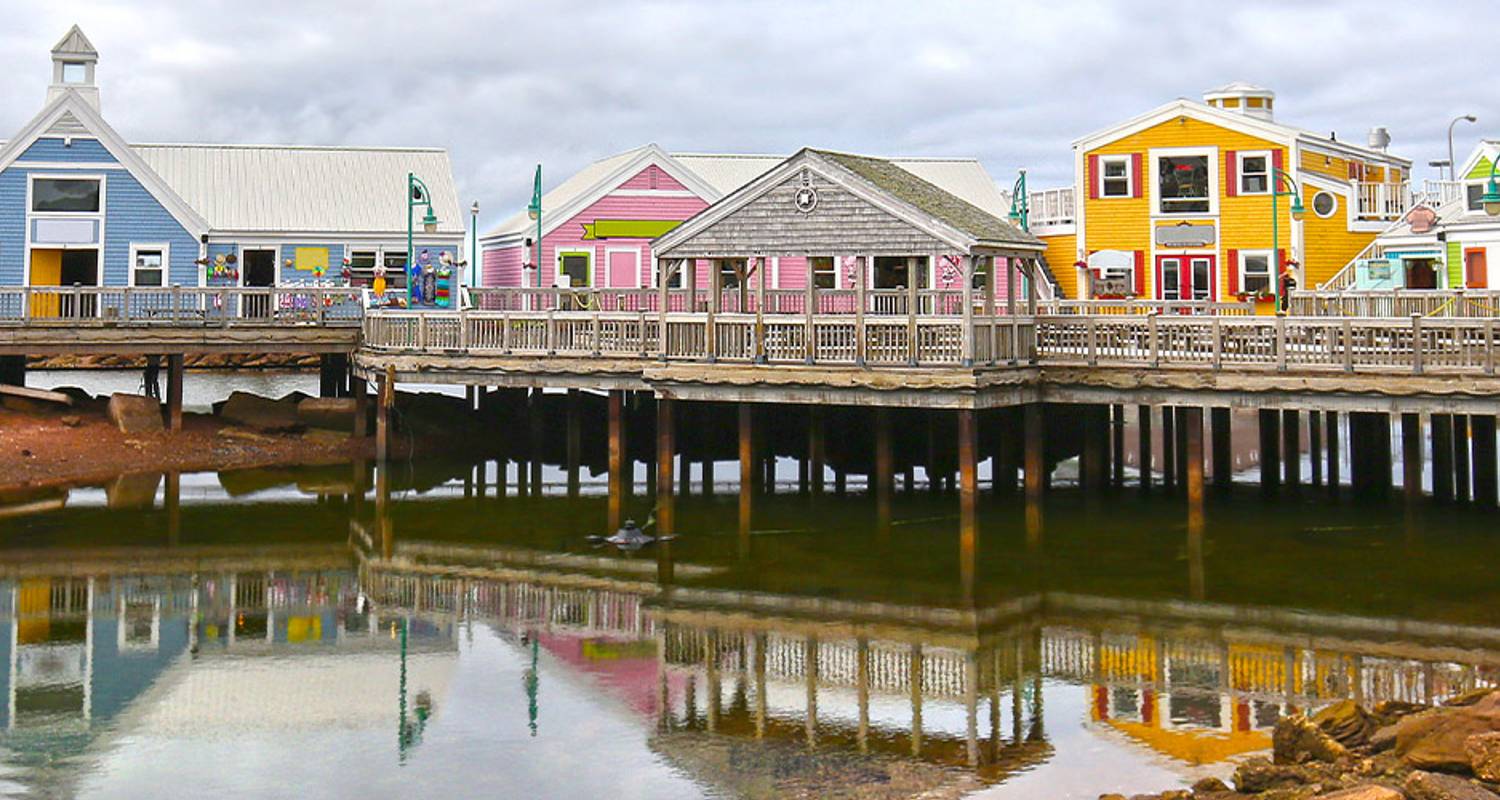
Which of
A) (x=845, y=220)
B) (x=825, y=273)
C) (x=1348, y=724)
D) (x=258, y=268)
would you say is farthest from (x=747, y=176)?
(x=1348, y=724)

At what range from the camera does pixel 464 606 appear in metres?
25.7

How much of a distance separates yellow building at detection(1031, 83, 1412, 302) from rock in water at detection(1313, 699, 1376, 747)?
82.3ft

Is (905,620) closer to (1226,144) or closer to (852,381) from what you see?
(852,381)

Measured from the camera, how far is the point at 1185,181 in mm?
41906

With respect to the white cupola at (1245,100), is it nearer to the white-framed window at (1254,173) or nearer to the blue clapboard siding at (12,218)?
the white-framed window at (1254,173)

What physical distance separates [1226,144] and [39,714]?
31538 millimetres

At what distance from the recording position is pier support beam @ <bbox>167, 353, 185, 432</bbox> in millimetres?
40406

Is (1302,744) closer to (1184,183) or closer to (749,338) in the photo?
(749,338)

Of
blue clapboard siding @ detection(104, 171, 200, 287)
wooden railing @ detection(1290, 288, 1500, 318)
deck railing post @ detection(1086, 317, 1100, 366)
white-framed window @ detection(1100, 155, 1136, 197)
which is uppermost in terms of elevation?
white-framed window @ detection(1100, 155, 1136, 197)

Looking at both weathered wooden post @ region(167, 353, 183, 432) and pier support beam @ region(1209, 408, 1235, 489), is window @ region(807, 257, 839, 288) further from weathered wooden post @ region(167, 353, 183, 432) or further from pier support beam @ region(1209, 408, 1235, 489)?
weathered wooden post @ region(167, 353, 183, 432)

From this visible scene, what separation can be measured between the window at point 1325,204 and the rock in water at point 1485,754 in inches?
1129

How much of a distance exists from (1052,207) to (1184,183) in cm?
358

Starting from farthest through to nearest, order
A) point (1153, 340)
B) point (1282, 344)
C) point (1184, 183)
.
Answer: point (1184, 183) < point (1153, 340) < point (1282, 344)

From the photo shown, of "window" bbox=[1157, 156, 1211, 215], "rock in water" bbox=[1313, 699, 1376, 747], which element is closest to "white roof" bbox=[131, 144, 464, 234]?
"window" bbox=[1157, 156, 1211, 215]
